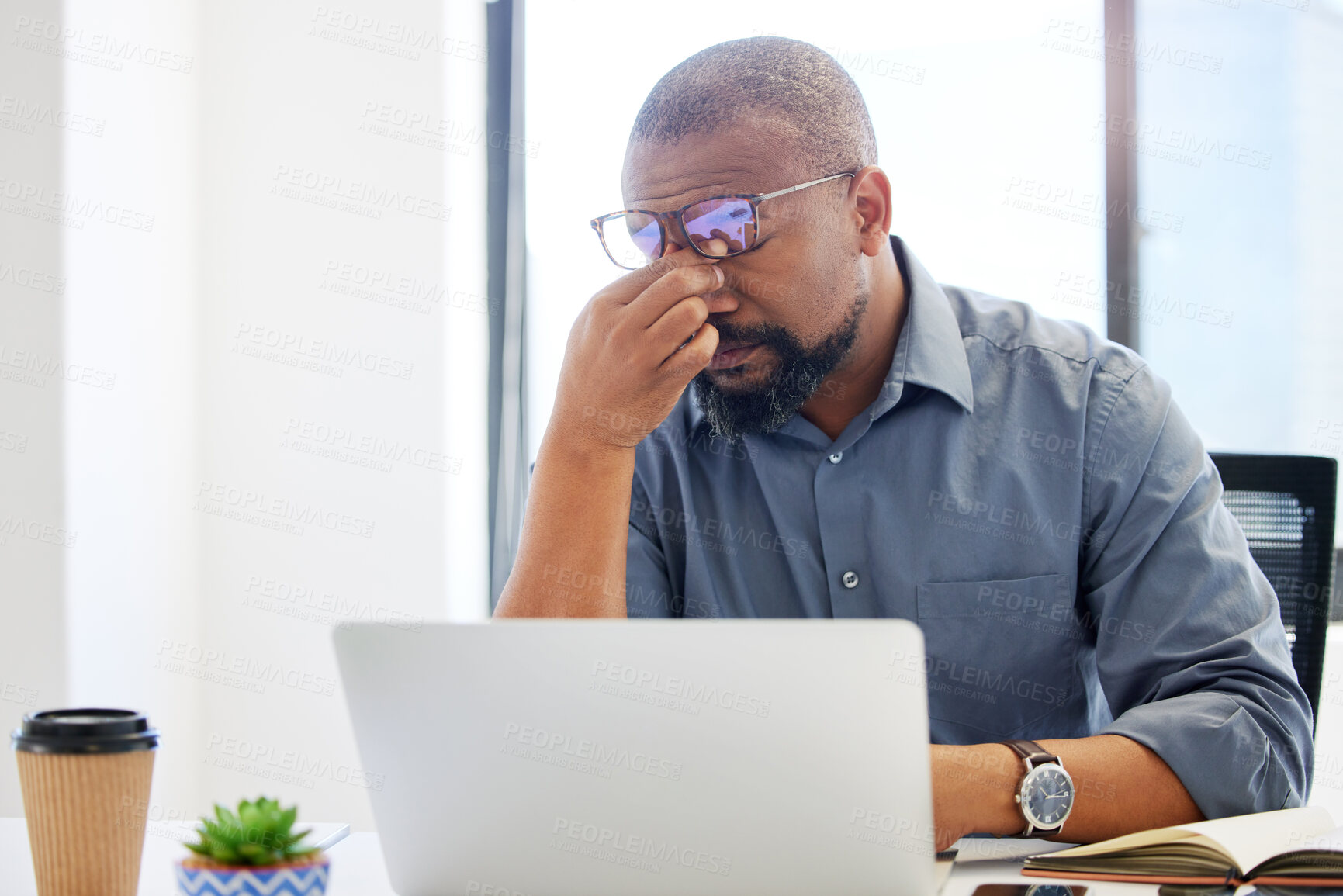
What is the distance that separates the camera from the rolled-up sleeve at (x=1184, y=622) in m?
0.95

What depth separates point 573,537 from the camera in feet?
4.16

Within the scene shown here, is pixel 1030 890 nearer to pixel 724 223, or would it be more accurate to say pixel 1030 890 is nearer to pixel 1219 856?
pixel 1219 856

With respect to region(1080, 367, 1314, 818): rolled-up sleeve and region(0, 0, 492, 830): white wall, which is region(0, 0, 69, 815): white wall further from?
region(1080, 367, 1314, 818): rolled-up sleeve

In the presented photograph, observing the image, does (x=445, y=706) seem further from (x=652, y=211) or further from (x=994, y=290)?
(x=994, y=290)

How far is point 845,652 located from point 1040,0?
228 cm

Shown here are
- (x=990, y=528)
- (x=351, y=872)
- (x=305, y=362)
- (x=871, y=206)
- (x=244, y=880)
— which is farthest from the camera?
(x=305, y=362)

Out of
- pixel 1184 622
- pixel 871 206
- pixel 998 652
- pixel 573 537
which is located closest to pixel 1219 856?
pixel 1184 622

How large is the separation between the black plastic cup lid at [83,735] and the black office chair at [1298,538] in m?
1.22

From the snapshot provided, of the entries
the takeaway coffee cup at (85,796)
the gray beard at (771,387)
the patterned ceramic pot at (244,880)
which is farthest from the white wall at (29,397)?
the patterned ceramic pot at (244,880)

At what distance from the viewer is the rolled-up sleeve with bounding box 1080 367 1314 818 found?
3.11ft

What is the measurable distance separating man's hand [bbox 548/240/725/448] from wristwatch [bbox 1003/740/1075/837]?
595mm

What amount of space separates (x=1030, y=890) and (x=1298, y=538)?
768 mm

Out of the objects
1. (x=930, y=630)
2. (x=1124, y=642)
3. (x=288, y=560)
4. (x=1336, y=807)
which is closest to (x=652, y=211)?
(x=930, y=630)

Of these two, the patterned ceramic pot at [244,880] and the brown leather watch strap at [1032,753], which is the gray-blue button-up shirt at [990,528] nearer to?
the brown leather watch strap at [1032,753]
